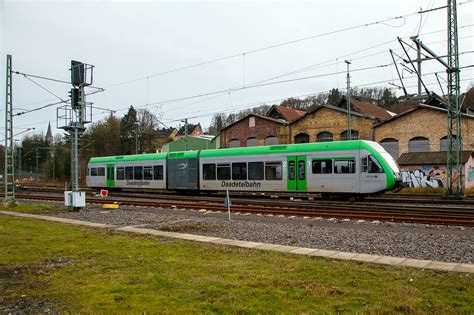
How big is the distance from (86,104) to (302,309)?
17614 mm

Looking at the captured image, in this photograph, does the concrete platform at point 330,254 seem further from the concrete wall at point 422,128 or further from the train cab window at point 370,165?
the concrete wall at point 422,128

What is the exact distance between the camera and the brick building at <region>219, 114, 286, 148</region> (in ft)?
159

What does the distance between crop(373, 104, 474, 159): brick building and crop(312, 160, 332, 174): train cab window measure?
1947cm

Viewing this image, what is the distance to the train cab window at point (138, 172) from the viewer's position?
110ft

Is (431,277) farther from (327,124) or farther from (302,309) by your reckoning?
(327,124)

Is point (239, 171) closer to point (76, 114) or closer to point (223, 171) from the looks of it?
point (223, 171)

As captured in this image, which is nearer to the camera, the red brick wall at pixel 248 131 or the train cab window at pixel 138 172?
the train cab window at pixel 138 172

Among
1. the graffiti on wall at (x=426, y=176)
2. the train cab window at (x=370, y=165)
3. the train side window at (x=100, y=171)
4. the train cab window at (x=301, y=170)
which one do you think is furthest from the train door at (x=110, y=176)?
the graffiti on wall at (x=426, y=176)

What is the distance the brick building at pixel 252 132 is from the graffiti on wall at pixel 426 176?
16131 mm

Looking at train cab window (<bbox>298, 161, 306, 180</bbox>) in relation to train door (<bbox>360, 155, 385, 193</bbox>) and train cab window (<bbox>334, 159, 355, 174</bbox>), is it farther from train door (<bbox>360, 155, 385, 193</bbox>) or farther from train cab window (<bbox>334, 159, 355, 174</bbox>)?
train door (<bbox>360, 155, 385, 193</bbox>)

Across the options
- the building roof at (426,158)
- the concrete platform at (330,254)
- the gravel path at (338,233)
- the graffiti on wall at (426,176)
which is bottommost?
the gravel path at (338,233)

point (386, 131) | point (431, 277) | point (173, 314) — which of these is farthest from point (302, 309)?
point (386, 131)

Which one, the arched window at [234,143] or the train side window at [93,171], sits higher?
the arched window at [234,143]

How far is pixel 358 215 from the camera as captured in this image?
1561cm
